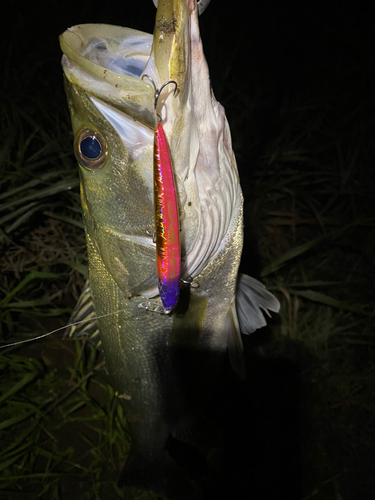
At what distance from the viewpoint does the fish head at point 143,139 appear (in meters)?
0.87

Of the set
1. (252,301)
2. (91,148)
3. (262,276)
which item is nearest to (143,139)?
(91,148)

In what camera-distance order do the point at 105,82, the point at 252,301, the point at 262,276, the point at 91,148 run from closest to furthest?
1. the point at 105,82
2. the point at 91,148
3. the point at 252,301
4. the point at 262,276

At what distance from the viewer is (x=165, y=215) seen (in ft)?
3.02

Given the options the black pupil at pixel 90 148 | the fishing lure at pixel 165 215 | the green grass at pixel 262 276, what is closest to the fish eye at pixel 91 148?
the black pupil at pixel 90 148

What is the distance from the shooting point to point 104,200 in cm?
110

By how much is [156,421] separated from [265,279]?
4.77 feet

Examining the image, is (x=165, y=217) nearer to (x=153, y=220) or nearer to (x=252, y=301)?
(x=153, y=220)

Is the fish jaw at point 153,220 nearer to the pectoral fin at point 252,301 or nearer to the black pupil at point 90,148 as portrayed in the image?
the black pupil at point 90,148

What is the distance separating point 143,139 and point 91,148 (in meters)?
0.16

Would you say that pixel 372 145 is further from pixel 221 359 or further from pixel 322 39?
pixel 221 359

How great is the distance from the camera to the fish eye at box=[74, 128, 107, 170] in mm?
1009

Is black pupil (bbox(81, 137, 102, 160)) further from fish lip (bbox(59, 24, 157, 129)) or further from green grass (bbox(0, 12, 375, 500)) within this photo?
green grass (bbox(0, 12, 375, 500))

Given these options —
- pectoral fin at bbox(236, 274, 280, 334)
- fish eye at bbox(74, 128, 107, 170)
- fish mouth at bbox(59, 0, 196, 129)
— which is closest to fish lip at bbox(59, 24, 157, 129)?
fish mouth at bbox(59, 0, 196, 129)

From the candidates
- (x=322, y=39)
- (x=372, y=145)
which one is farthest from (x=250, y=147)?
(x=322, y=39)
